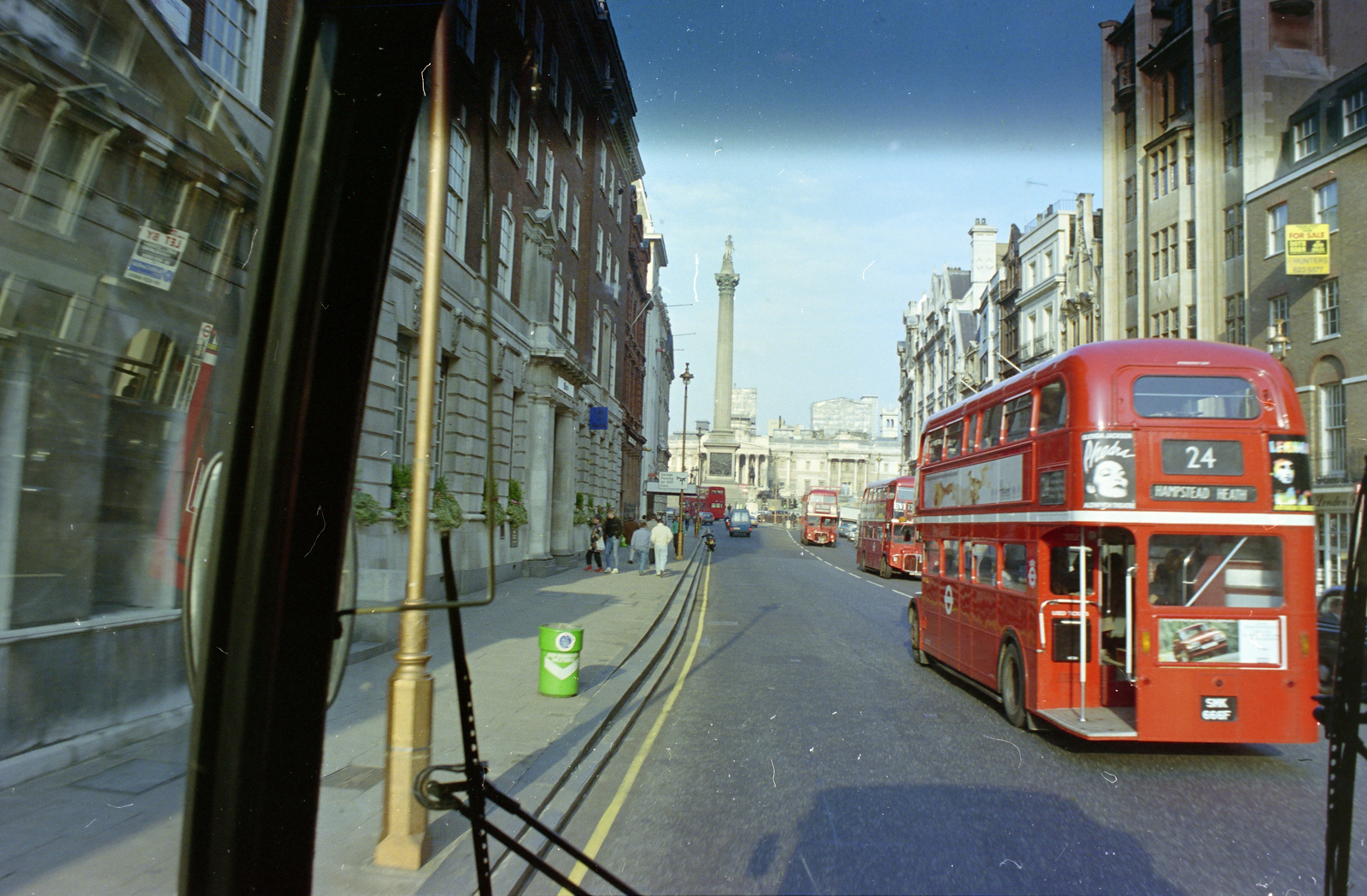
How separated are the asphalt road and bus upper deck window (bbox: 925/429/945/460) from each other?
3546 mm

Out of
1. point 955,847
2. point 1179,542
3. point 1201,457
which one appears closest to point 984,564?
point 1179,542

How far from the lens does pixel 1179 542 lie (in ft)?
26.6

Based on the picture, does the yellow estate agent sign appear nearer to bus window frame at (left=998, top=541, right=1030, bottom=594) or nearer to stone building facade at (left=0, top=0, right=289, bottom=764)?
bus window frame at (left=998, top=541, right=1030, bottom=594)

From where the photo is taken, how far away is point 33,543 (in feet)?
10.7

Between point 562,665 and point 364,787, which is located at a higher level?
point 562,665

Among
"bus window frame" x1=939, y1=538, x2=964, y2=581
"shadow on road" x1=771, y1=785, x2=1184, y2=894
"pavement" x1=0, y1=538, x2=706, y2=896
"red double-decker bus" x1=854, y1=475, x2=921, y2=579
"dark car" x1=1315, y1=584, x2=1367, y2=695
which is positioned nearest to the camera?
"pavement" x1=0, y1=538, x2=706, y2=896

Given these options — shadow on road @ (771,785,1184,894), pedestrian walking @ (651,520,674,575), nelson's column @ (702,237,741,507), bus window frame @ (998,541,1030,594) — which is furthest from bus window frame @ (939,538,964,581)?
nelson's column @ (702,237,741,507)

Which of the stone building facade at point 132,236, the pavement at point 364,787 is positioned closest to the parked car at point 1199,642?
the pavement at point 364,787

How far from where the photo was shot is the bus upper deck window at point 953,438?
12145mm

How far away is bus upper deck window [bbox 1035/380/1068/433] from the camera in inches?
340

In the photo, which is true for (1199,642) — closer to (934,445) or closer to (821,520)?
(934,445)

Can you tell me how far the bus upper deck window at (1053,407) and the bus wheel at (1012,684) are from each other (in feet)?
7.60

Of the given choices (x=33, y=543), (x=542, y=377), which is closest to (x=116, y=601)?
(x=33, y=543)

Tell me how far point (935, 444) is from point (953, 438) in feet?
3.70
